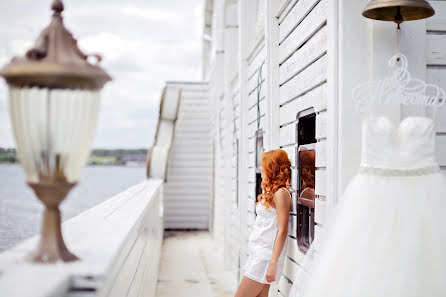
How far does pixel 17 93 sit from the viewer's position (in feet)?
3.65

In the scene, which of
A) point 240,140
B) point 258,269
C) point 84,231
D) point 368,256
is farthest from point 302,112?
point 240,140

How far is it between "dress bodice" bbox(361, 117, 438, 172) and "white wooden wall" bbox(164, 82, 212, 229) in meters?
9.28

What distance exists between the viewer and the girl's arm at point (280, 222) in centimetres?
301

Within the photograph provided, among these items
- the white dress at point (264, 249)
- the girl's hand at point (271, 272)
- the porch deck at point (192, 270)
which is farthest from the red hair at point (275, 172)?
the porch deck at point (192, 270)

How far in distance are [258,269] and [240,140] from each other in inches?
101

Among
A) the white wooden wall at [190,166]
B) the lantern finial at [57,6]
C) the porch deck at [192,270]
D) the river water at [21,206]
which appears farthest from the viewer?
the white wooden wall at [190,166]

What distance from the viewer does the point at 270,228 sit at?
3.19m

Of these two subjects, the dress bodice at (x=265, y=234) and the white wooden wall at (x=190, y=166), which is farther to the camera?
the white wooden wall at (x=190, y=166)

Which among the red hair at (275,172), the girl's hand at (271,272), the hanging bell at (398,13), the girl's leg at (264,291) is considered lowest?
the girl's leg at (264,291)

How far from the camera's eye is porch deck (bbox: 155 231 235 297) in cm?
561

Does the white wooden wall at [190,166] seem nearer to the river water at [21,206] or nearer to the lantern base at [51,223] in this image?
the river water at [21,206]

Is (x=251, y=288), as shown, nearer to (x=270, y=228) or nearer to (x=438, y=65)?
(x=270, y=228)

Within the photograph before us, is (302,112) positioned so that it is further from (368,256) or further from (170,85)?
(170,85)

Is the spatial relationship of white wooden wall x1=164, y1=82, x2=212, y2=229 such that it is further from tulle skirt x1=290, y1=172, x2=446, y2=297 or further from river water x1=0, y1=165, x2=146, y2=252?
tulle skirt x1=290, y1=172, x2=446, y2=297
